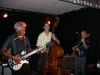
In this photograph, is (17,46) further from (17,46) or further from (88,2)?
(88,2)

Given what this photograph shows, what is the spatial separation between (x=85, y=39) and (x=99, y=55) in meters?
0.72

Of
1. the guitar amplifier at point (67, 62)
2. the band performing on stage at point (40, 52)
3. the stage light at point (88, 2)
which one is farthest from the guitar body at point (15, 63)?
the guitar amplifier at point (67, 62)

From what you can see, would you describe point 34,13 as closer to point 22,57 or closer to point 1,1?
point 1,1

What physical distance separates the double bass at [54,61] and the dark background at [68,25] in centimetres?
183

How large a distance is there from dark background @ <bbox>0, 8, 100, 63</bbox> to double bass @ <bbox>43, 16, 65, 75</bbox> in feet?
6.02

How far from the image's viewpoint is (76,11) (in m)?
5.54

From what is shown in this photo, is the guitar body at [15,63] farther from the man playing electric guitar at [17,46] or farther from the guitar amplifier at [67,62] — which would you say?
the guitar amplifier at [67,62]

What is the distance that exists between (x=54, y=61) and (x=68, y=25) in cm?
312

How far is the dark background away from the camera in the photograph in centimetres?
466

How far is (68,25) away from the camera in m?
6.03

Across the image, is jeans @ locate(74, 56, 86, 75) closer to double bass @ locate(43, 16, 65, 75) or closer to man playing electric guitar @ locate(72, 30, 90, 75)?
man playing electric guitar @ locate(72, 30, 90, 75)

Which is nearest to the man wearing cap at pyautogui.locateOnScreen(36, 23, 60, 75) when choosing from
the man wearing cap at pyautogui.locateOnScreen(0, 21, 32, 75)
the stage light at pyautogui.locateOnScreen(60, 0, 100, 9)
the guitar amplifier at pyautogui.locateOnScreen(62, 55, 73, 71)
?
the man wearing cap at pyautogui.locateOnScreen(0, 21, 32, 75)

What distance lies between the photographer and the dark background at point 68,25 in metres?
4.66

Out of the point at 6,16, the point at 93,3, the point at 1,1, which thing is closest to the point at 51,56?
the point at 93,3
